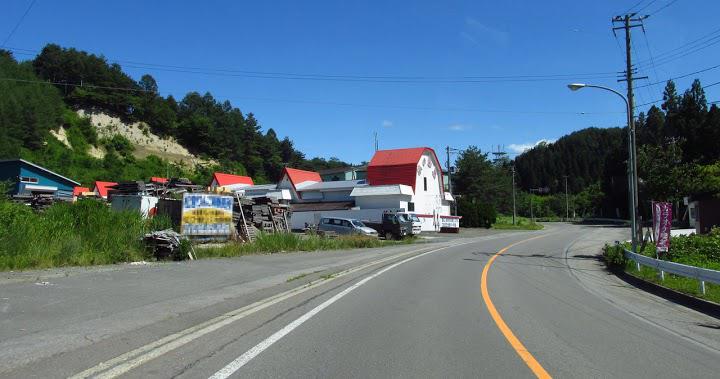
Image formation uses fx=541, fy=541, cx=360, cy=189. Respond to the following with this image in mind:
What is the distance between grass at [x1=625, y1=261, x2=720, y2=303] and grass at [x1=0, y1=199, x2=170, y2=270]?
15735mm

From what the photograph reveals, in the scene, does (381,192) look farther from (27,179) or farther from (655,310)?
(655,310)

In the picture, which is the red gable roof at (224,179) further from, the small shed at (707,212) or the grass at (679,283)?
the grass at (679,283)

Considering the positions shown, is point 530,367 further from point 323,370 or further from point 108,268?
point 108,268

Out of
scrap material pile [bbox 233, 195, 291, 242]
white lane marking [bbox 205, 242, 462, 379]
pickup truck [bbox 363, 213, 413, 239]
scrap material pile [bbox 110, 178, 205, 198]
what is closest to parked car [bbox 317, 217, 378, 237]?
scrap material pile [bbox 233, 195, 291, 242]

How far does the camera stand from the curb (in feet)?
35.8

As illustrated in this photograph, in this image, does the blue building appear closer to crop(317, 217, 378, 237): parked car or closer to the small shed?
crop(317, 217, 378, 237): parked car

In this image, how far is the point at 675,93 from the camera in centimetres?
10125

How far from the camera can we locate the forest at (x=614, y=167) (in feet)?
92.8

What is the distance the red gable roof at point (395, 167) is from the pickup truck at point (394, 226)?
15565 millimetres

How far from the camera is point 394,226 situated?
42.0 meters

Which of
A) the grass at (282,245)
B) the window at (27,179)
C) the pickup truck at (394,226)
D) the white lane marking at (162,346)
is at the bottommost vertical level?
the white lane marking at (162,346)

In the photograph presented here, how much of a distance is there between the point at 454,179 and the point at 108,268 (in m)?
85.9

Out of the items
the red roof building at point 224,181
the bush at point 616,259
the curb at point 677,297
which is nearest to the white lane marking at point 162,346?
the curb at point 677,297

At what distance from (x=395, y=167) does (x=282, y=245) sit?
34.6m
